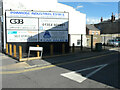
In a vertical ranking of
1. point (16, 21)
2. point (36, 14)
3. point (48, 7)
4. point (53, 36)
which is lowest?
point (53, 36)

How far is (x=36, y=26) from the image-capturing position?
13328 mm

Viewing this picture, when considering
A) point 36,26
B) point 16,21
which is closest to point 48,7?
point 36,26

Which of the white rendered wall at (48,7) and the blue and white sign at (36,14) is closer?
the blue and white sign at (36,14)

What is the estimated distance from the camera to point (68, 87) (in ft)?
15.3

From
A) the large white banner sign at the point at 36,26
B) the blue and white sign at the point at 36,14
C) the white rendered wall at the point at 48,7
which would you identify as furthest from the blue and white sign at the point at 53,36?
the white rendered wall at the point at 48,7

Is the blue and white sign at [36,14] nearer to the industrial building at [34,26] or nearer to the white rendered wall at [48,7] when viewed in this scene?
the industrial building at [34,26]

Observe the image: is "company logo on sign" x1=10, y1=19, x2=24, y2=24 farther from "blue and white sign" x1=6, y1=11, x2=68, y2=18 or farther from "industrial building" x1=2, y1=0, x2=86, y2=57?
"blue and white sign" x1=6, y1=11, x2=68, y2=18

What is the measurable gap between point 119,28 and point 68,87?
5104 cm

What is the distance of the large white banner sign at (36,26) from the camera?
1296 centimetres

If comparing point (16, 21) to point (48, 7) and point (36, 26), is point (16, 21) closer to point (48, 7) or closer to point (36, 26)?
point (36, 26)

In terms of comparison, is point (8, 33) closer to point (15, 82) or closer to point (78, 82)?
point (15, 82)

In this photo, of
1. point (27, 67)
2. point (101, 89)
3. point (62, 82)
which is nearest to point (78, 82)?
point (62, 82)

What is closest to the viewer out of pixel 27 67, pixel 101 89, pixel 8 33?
pixel 101 89

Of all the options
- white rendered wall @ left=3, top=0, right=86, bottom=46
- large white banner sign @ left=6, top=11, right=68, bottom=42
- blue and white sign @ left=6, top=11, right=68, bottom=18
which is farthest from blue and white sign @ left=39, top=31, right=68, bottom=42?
white rendered wall @ left=3, top=0, right=86, bottom=46
